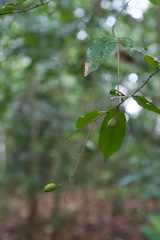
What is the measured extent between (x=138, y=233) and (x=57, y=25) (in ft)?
7.40

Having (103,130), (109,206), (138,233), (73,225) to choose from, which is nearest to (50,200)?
(109,206)

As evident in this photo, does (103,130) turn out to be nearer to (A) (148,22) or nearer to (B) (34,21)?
(B) (34,21)

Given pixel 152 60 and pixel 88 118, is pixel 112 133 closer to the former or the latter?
pixel 88 118

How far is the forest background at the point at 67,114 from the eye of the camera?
A: 209cm

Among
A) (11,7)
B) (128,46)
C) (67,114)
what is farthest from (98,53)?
(67,114)

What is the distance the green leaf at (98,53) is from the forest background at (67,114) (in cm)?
87

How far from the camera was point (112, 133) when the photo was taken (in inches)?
30.5

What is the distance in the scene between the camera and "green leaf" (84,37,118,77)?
0.70 meters

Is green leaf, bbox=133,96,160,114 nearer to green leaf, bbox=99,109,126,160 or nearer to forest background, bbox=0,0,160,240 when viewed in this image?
green leaf, bbox=99,109,126,160

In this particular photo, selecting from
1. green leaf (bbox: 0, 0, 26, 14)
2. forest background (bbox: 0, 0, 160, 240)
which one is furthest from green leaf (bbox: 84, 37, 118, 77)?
forest background (bbox: 0, 0, 160, 240)

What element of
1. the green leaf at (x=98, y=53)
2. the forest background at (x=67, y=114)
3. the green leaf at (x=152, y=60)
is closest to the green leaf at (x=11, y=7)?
the green leaf at (x=98, y=53)

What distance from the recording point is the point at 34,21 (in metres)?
2.15

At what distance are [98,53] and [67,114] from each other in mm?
2771

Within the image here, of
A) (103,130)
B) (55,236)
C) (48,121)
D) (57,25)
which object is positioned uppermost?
(103,130)
